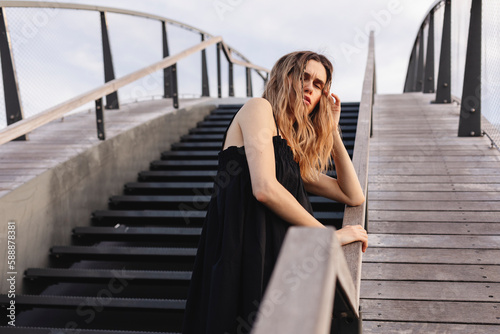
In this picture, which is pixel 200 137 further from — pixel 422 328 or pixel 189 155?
pixel 422 328

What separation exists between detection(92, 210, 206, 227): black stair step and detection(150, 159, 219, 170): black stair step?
42.1 inches

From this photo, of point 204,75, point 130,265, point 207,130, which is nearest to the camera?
point 130,265

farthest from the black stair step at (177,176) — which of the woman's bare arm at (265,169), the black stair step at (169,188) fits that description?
the woman's bare arm at (265,169)

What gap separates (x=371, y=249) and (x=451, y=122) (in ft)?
11.2

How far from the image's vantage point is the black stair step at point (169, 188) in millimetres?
4605

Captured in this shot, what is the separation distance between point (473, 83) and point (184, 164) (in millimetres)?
3145

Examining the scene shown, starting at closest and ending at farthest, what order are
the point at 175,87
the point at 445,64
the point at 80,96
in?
the point at 80,96, the point at 175,87, the point at 445,64

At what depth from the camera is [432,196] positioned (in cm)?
380

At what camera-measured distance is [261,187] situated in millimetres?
1458

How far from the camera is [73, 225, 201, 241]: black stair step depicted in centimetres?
380

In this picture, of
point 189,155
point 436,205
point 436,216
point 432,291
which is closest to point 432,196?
point 436,205

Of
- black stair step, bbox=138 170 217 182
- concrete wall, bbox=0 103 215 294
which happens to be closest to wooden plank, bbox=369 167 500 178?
black stair step, bbox=138 170 217 182

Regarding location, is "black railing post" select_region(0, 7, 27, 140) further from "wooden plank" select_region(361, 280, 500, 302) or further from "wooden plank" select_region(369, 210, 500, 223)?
"wooden plank" select_region(361, 280, 500, 302)

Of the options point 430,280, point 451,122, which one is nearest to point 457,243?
point 430,280
